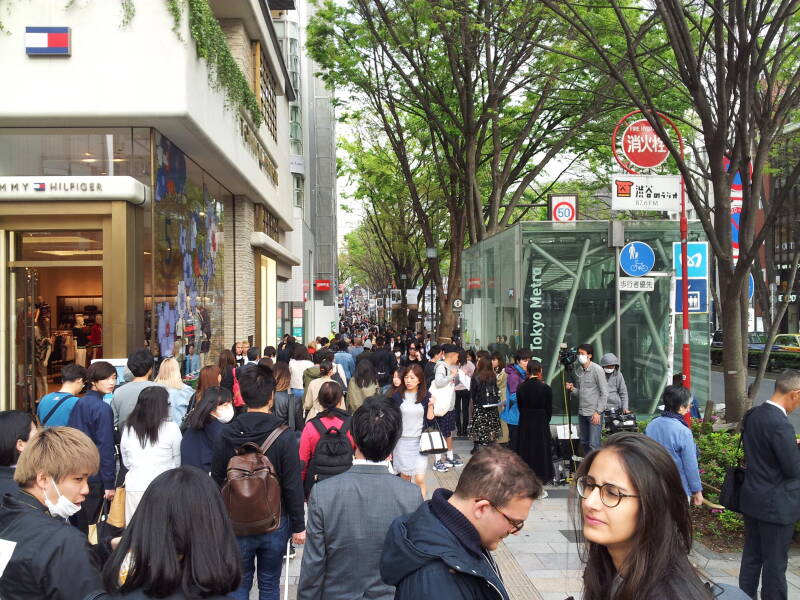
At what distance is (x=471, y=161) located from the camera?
18531 millimetres

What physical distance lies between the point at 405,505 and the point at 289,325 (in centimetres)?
2873

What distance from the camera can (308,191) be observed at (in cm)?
3969

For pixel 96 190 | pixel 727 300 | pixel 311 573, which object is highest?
pixel 96 190

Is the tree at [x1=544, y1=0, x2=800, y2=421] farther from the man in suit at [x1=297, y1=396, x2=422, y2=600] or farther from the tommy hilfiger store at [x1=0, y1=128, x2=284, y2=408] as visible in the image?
the tommy hilfiger store at [x1=0, y1=128, x2=284, y2=408]

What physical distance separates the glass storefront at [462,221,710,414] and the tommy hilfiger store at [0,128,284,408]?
235 inches

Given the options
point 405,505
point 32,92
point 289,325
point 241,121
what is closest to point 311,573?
point 405,505

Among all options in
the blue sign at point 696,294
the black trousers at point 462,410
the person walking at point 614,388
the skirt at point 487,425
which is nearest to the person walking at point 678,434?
the person walking at point 614,388

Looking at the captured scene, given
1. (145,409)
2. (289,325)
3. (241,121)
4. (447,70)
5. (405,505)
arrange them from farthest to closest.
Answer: (289,325) → (447,70) → (241,121) → (145,409) → (405,505)

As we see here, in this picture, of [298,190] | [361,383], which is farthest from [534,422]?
[298,190]

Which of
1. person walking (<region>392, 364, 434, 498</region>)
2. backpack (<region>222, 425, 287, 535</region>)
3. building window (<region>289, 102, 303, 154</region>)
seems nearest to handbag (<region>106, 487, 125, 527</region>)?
backpack (<region>222, 425, 287, 535</region>)

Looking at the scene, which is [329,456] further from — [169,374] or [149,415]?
[169,374]

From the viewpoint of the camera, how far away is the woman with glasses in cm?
200

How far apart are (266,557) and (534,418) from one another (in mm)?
5486

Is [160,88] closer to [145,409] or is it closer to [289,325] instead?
[145,409]
